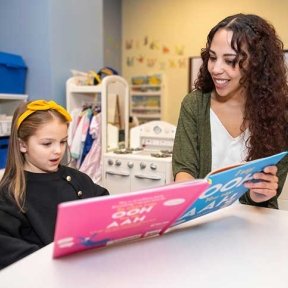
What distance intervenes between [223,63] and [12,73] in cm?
165

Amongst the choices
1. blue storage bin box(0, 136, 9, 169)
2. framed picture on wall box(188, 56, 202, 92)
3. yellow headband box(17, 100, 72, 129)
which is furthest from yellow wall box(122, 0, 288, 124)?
yellow headband box(17, 100, 72, 129)

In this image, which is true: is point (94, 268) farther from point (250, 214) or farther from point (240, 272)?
point (250, 214)

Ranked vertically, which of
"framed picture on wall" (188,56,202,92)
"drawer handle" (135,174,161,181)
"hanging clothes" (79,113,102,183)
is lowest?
"drawer handle" (135,174,161,181)

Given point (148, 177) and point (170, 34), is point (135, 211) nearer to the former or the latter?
point (148, 177)

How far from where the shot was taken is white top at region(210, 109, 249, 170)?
1.21 metres

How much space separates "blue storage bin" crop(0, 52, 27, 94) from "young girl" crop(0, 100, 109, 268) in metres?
1.20

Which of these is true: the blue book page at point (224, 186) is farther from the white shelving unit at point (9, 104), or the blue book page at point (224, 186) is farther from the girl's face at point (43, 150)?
the white shelving unit at point (9, 104)

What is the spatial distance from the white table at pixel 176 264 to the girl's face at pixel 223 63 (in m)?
0.53

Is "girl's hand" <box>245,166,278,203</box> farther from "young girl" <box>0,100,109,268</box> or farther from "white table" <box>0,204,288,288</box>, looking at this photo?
"young girl" <box>0,100,109,268</box>

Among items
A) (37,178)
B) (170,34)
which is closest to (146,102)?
(170,34)

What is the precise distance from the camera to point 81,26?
264 cm

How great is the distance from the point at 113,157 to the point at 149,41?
2.36m

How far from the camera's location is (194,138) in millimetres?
1258

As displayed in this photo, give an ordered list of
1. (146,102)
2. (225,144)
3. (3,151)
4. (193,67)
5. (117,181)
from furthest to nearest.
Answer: (146,102), (193,67), (117,181), (3,151), (225,144)
